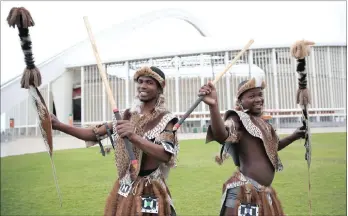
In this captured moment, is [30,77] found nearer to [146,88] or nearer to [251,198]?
[146,88]

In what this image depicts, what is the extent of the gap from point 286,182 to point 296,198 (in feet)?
2.28

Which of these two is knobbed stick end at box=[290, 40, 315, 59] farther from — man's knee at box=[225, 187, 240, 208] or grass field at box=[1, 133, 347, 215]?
grass field at box=[1, 133, 347, 215]

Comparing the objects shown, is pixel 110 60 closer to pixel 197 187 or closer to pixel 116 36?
pixel 116 36

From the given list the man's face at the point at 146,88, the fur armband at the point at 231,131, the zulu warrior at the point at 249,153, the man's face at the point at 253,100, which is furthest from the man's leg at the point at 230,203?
the man's face at the point at 146,88

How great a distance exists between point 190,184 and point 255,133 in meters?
3.77

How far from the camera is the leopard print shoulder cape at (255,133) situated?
241 centimetres

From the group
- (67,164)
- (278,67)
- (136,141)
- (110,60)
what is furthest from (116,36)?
(136,141)

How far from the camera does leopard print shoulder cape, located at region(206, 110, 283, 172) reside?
2.41 metres

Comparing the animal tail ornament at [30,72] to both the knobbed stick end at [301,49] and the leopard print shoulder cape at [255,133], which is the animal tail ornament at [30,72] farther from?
the knobbed stick end at [301,49]

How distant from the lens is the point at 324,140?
7.42 meters

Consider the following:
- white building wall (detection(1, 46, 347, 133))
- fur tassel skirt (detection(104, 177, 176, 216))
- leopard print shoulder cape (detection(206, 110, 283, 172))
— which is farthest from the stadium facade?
fur tassel skirt (detection(104, 177, 176, 216))

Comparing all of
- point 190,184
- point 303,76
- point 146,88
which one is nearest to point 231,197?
point 146,88

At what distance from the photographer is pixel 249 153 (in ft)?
8.23

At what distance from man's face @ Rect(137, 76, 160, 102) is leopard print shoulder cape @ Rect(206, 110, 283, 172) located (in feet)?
1.54
